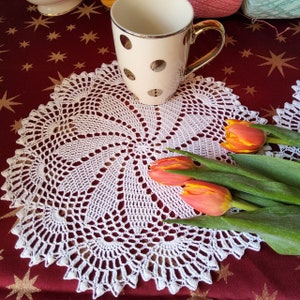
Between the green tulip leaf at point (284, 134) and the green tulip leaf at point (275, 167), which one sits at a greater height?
the green tulip leaf at point (284, 134)

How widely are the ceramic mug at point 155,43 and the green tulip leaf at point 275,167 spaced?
0.43 ft

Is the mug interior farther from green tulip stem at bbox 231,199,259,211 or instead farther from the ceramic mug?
green tulip stem at bbox 231,199,259,211

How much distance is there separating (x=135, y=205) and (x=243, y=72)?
0.25 m

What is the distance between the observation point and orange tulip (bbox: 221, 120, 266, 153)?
35 centimetres

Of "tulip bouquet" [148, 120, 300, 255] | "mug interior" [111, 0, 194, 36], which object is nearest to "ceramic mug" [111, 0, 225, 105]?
"mug interior" [111, 0, 194, 36]

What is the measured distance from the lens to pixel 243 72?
48 centimetres

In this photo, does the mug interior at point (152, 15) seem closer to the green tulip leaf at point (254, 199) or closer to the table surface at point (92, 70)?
the table surface at point (92, 70)

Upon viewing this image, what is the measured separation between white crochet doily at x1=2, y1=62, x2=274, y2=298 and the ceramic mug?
0.10 feet

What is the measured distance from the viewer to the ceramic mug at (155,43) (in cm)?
37

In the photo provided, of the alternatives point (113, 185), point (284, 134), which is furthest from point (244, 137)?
point (113, 185)

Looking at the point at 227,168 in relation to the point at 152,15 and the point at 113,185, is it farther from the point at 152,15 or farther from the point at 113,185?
the point at 152,15

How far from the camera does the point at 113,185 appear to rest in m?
0.37

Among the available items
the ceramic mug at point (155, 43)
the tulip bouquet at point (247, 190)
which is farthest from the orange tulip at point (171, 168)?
the ceramic mug at point (155, 43)

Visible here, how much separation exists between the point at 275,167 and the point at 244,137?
4 centimetres
